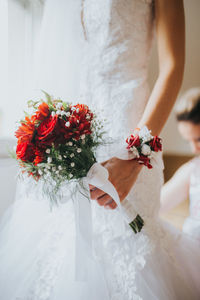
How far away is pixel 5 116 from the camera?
3.26 feet

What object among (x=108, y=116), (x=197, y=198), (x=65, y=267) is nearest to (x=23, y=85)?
(x=108, y=116)

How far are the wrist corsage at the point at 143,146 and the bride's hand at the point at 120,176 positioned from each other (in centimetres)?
2

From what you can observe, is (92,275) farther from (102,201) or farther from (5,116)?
(5,116)

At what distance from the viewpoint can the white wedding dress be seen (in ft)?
1.75

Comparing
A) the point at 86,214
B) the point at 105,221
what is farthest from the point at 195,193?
the point at 86,214

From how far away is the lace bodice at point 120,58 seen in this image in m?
0.67

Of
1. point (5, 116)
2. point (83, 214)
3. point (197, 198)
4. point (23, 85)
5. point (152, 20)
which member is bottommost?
point (197, 198)

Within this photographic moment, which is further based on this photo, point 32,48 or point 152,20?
point 32,48

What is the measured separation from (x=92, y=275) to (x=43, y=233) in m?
0.21

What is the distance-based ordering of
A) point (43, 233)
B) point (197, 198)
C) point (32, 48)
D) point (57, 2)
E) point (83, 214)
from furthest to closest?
point (197, 198)
point (32, 48)
point (57, 2)
point (43, 233)
point (83, 214)

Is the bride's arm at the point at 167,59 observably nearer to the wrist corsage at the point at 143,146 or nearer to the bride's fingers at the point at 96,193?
the wrist corsage at the point at 143,146

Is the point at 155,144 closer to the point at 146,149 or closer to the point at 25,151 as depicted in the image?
the point at 146,149

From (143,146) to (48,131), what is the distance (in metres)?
0.25

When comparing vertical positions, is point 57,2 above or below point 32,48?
above
